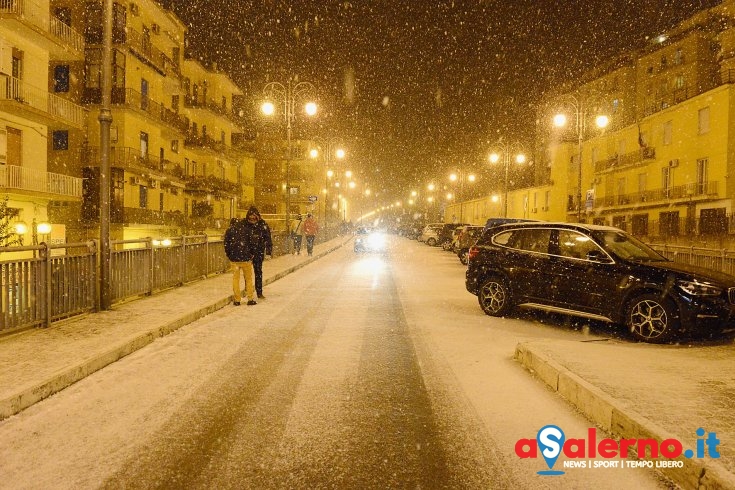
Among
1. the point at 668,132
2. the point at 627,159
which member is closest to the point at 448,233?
the point at 627,159

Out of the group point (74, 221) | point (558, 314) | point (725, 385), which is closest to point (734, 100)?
point (558, 314)

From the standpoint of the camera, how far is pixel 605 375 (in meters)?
5.52

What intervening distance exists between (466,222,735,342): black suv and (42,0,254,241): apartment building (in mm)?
26653

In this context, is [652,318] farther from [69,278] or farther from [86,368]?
[69,278]

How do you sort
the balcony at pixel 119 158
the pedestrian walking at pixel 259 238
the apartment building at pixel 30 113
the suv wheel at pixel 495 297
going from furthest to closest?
the balcony at pixel 119 158
the apartment building at pixel 30 113
the pedestrian walking at pixel 259 238
the suv wheel at pixel 495 297

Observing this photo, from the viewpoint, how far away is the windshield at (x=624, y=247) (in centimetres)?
880

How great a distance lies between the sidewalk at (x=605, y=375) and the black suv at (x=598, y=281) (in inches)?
21.0

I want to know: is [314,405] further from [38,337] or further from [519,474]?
[38,337]

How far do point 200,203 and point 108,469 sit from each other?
46.3 metres

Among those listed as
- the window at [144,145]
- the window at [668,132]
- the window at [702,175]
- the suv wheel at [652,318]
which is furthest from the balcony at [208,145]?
the suv wheel at [652,318]

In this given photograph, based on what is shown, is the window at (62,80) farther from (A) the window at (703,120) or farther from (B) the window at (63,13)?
(A) the window at (703,120)

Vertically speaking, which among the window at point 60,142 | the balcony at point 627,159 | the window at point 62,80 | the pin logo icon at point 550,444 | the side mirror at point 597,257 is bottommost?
the pin logo icon at point 550,444

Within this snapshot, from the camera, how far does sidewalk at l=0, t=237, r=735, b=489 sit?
13.4 ft

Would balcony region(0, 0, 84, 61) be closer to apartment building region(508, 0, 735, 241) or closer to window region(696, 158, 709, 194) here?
apartment building region(508, 0, 735, 241)
